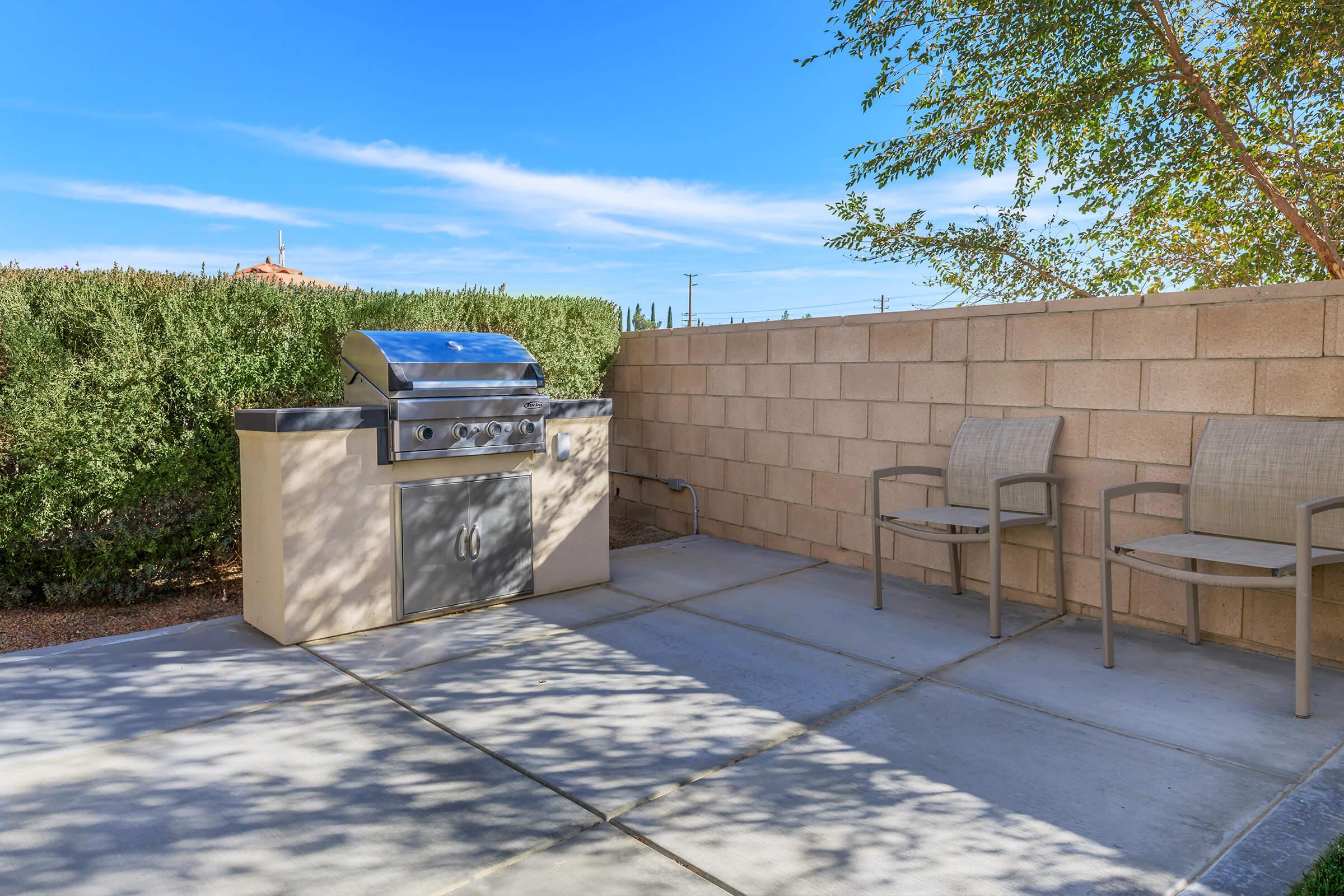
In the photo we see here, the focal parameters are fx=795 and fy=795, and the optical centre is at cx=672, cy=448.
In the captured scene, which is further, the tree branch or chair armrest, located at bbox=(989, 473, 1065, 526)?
the tree branch

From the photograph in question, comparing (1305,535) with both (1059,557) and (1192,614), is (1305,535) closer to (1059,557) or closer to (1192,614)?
(1192,614)

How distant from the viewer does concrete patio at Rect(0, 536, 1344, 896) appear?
1761 millimetres

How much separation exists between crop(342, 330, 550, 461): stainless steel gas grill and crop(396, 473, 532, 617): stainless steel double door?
0.19 metres

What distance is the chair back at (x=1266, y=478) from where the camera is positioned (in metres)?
2.94

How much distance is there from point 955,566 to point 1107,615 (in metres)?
1.11

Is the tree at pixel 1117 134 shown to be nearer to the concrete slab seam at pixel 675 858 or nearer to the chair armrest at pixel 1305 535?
the chair armrest at pixel 1305 535

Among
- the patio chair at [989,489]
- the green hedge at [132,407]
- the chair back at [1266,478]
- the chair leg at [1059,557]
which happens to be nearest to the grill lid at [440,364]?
the green hedge at [132,407]

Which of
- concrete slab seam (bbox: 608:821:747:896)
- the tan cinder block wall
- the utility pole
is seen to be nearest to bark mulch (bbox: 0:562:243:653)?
concrete slab seam (bbox: 608:821:747:896)

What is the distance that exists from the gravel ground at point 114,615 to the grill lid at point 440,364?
4.60ft

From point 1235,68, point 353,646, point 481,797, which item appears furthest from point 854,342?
point 1235,68

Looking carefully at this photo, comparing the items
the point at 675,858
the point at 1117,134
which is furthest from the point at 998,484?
the point at 1117,134

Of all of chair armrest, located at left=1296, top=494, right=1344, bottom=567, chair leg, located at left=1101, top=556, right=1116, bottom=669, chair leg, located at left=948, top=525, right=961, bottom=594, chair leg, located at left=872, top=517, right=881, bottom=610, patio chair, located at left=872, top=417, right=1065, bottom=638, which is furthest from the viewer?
chair leg, located at left=948, top=525, right=961, bottom=594

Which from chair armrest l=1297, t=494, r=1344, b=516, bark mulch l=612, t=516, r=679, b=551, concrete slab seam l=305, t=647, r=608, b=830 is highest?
chair armrest l=1297, t=494, r=1344, b=516

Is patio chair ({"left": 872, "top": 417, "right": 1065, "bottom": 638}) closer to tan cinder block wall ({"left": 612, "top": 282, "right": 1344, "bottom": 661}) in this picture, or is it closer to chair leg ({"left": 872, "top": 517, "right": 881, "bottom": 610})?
chair leg ({"left": 872, "top": 517, "right": 881, "bottom": 610})
